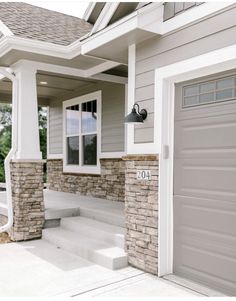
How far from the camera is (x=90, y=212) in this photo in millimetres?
6020

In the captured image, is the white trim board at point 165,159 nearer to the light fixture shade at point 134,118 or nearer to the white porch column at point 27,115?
the light fixture shade at point 134,118

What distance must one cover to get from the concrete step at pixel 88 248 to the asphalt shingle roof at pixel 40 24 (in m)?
3.23

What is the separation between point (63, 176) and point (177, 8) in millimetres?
6364

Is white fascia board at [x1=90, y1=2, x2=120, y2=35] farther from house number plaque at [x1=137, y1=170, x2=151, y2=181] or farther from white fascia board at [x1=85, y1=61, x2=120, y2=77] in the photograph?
house number plaque at [x1=137, y1=170, x2=151, y2=181]

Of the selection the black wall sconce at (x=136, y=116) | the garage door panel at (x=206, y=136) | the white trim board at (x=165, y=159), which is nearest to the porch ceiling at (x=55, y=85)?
the black wall sconce at (x=136, y=116)

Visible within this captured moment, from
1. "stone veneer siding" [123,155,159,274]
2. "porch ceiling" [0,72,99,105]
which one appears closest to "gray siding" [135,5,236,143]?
"stone veneer siding" [123,155,159,274]

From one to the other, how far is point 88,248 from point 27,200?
1606mm

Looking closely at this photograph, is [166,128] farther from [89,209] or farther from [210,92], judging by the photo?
[89,209]

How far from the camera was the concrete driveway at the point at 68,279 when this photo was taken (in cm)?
347

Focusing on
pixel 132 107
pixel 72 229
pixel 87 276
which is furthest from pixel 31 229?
pixel 132 107

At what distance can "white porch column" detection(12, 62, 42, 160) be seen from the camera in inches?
222

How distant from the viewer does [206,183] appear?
3568mm

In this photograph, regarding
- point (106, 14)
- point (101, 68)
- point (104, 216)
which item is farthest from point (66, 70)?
point (104, 216)

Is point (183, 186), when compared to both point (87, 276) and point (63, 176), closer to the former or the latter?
point (87, 276)
